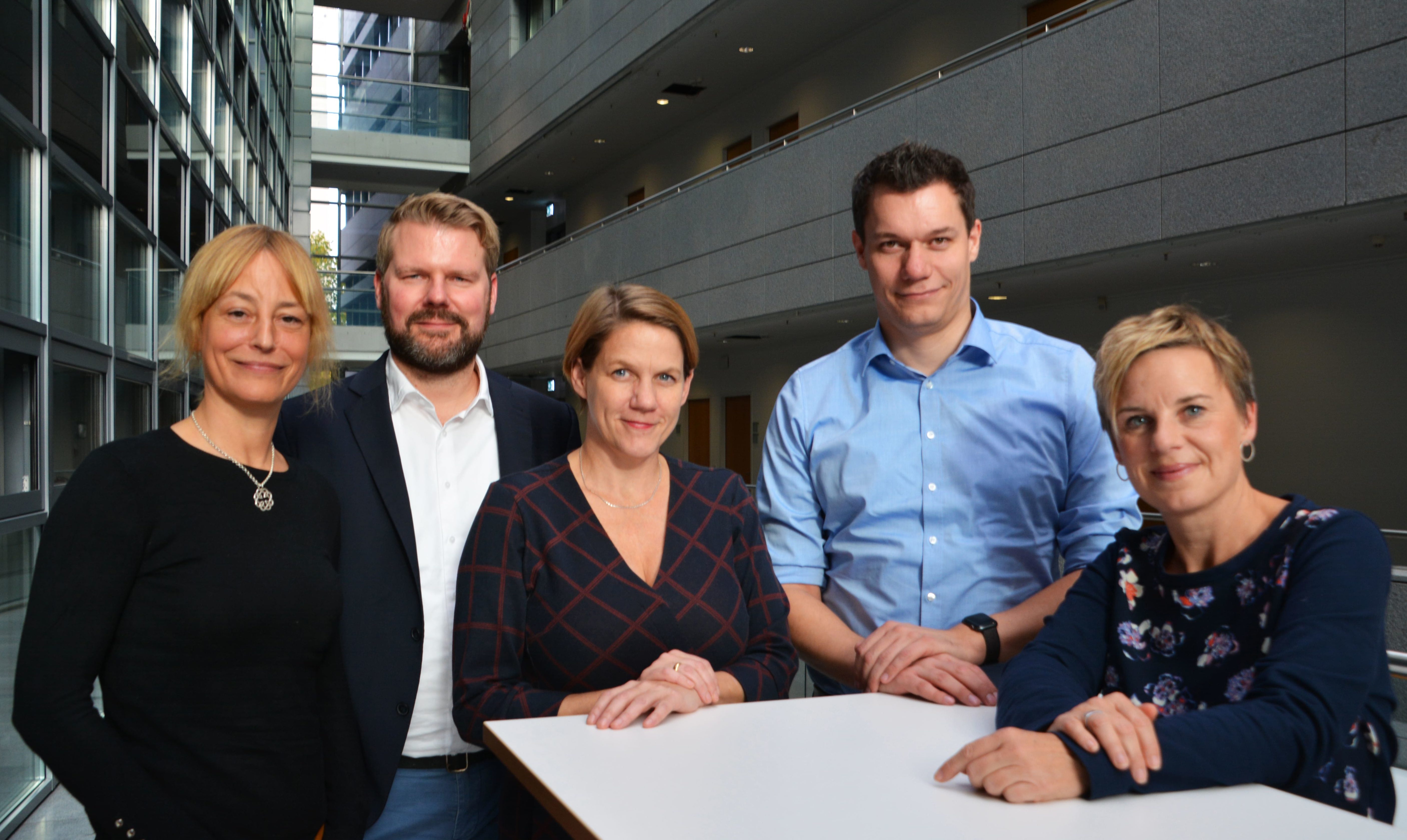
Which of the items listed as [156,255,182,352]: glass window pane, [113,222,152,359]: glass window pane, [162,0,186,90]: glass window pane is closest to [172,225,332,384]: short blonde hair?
[113,222,152,359]: glass window pane

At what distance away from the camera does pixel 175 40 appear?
947cm

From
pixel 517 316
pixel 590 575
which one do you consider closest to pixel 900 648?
pixel 590 575

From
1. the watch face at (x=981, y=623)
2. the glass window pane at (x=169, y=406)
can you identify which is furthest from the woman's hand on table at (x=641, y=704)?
the glass window pane at (x=169, y=406)

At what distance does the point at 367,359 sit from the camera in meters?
A: 21.9

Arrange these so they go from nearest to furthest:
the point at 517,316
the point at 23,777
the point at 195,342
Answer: the point at 195,342 → the point at 23,777 → the point at 517,316

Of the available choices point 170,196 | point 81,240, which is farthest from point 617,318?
point 170,196

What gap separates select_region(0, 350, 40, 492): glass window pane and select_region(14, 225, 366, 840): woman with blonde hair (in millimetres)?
3304

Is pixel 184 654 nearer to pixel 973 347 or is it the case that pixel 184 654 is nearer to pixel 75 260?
pixel 973 347

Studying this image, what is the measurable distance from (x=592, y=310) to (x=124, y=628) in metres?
1.11

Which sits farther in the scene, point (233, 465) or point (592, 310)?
point (592, 310)

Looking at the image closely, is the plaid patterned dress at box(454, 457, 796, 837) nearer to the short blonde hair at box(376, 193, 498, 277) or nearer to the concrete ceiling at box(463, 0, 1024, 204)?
the short blonde hair at box(376, 193, 498, 277)

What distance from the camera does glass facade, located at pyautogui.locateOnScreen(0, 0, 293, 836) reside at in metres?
4.61

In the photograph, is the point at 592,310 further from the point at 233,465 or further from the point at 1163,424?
the point at 1163,424

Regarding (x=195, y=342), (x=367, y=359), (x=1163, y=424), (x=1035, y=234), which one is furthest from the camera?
(x=367, y=359)
